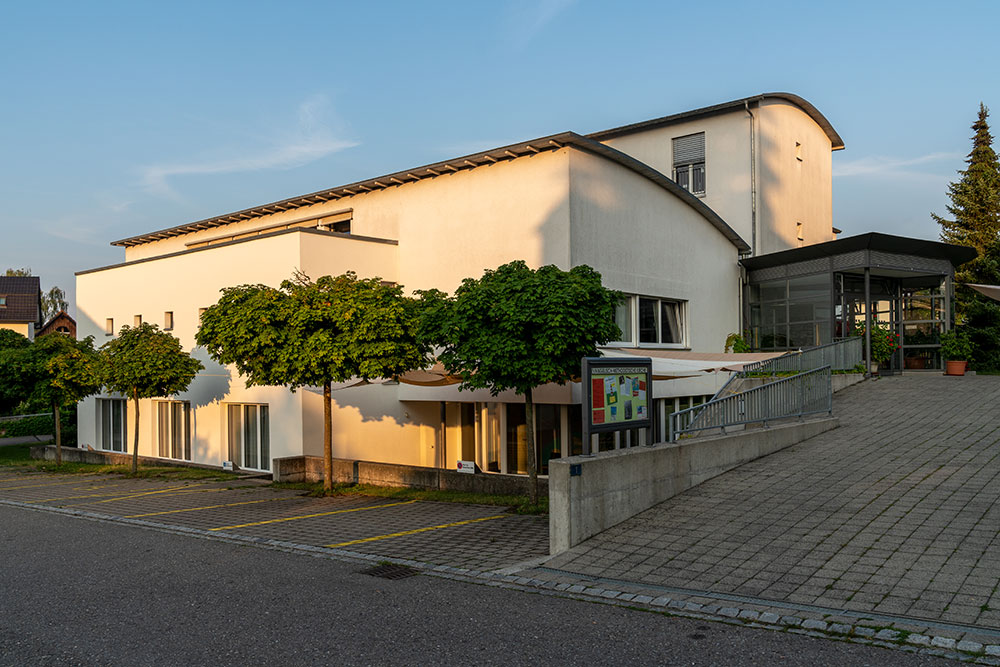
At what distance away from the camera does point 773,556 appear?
27.1 feet

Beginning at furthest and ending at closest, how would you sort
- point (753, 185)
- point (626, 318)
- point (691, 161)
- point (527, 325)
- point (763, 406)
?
1. point (691, 161)
2. point (753, 185)
3. point (626, 318)
4. point (763, 406)
5. point (527, 325)

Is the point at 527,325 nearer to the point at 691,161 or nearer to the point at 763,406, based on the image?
the point at 763,406

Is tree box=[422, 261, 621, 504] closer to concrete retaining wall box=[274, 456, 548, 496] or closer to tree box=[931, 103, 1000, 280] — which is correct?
concrete retaining wall box=[274, 456, 548, 496]

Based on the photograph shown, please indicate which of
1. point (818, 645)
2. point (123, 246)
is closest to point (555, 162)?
point (818, 645)

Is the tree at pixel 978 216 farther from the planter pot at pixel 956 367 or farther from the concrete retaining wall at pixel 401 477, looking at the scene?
the concrete retaining wall at pixel 401 477

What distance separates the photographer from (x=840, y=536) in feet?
28.4

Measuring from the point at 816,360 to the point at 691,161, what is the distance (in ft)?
32.0

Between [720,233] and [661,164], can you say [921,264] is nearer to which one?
[720,233]

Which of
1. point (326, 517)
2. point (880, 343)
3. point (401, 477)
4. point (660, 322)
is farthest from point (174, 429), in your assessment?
point (880, 343)

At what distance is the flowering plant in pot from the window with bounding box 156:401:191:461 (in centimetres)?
2045

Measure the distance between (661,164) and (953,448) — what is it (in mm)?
16723

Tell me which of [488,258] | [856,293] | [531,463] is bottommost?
[531,463]

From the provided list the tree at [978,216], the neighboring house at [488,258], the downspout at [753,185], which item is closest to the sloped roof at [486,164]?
the neighboring house at [488,258]

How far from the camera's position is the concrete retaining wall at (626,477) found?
9.41 m
